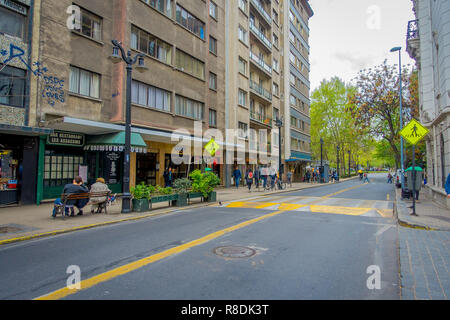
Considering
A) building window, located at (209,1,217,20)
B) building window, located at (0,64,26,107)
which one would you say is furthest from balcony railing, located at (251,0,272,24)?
A: building window, located at (0,64,26,107)

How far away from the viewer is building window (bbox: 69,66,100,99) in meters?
15.2

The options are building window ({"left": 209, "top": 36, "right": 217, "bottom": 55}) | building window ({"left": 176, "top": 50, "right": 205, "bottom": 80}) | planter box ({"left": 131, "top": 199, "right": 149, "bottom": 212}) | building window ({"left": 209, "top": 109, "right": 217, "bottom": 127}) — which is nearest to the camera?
planter box ({"left": 131, "top": 199, "right": 149, "bottom": 212})

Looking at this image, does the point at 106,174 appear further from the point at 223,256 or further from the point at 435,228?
the point at 435,228

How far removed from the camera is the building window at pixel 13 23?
12.7 meters

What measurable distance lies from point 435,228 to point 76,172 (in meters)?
15.6

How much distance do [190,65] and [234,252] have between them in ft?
65.8

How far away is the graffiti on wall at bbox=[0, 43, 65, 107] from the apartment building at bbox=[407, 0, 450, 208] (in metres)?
16.7

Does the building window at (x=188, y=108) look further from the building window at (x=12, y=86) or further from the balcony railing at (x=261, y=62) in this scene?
the balcony railing at (x=261, y=62)

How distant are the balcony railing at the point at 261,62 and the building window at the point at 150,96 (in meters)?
16.3

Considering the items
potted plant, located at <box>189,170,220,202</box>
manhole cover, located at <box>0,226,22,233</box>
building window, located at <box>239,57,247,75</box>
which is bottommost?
manhole cover, located at <box>0,226,22,233</box>

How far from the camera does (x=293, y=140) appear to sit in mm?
46562

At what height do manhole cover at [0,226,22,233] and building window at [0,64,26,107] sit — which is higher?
building window at [0,64,26,107]

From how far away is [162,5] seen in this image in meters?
20.5

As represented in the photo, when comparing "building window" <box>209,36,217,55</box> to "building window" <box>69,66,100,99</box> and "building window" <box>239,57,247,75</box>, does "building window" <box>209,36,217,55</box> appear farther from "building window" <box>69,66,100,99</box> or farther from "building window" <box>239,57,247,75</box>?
"building window" <box>69,66,100,99</box>
